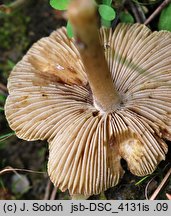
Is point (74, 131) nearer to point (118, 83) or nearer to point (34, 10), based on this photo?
point (118, 83)

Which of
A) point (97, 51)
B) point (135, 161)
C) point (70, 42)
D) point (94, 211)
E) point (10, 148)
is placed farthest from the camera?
point (10, 148)

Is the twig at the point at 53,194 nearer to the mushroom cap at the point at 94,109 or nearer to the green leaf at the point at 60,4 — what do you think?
the mushroom cap at the point at 94,109

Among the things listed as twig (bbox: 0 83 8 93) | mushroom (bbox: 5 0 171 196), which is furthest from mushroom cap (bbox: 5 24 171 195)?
twig (bbox: 0 83 8 93)

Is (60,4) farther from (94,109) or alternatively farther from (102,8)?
(94,109)

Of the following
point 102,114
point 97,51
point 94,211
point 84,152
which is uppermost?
point 97,51

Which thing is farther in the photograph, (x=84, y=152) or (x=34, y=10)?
(x=34, y=10)

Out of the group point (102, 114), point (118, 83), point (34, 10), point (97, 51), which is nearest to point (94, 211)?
point (102, 114)

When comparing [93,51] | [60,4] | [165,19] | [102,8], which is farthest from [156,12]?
[93,51]
